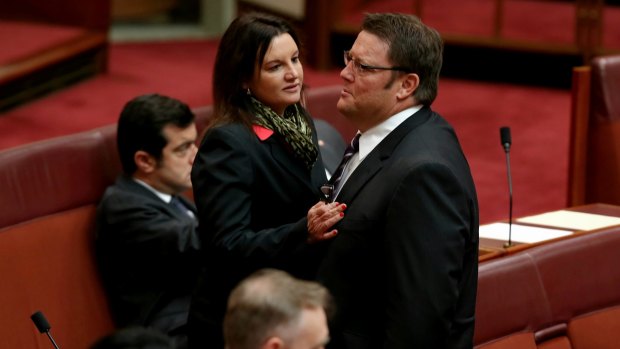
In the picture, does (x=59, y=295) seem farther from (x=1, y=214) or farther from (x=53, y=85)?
(x=53, y=85)

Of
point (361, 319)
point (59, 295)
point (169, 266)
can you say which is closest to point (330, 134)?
point (169, 266)

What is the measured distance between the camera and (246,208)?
Answer: 1.56m

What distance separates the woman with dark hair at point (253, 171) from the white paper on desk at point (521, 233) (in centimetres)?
45

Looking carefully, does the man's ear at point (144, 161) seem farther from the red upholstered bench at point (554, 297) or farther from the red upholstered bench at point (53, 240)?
the red upholstered bench at point (554, 297)

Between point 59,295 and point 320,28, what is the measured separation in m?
2.28

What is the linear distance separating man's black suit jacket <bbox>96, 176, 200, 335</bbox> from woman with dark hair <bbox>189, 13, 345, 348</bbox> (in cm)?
31

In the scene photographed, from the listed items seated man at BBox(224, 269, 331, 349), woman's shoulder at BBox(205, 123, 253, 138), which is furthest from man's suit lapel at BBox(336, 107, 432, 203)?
seated man at BBox(224, 269, 331, 349)

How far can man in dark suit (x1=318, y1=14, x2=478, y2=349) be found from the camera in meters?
1.36

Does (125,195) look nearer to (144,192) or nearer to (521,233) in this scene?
(144,192)

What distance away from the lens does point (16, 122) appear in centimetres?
336

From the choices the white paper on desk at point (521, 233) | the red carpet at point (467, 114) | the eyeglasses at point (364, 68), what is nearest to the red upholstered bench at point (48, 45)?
the red carpet at point (467, 114)

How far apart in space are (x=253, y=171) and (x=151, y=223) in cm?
47

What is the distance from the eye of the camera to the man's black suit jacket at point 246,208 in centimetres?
154

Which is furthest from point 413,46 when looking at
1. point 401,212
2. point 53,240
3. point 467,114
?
point 467,114
